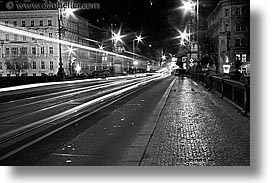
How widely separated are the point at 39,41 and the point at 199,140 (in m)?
14.1

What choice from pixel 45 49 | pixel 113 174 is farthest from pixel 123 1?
pixel 45 49

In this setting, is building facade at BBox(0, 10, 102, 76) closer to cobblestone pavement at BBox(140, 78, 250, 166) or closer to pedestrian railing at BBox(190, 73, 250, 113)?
cobblestone pavement at BBox(140, 78, 250, 166)

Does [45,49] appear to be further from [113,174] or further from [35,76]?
[113,174]

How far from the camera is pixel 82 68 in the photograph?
1959 inches

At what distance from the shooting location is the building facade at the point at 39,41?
39.6 ft

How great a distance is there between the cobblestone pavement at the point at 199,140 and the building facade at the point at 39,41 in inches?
199

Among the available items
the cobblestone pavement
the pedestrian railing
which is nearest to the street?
the cobblestone pavement

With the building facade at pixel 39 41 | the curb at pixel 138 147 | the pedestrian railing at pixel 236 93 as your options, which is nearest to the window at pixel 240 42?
the pedestrian railing at pixel 236 93

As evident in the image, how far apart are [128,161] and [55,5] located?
1029 centimetres

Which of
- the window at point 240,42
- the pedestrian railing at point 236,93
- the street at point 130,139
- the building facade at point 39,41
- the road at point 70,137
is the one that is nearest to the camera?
the street at point 130,139

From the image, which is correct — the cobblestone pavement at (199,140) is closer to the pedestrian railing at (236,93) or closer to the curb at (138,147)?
the curb at (138,147)

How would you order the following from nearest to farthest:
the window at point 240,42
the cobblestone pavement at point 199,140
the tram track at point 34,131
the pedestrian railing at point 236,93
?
1. the cobblestone pavement at point 199,140
2. the window at point 240,42
3. the tram track at point 34,131
4. the pedestrian railing at point 236,93

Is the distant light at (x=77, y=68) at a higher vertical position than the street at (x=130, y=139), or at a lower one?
higher

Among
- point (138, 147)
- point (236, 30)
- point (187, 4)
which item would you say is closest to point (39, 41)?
point (187, 4)
